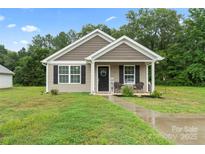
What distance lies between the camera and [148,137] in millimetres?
5789

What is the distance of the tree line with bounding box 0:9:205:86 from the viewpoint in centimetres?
3397

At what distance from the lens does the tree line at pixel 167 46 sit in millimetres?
33969

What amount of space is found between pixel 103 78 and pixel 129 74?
74.2 inches

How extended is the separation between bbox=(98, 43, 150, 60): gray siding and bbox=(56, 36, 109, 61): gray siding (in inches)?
111

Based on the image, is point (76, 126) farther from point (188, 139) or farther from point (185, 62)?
point (185, 62)

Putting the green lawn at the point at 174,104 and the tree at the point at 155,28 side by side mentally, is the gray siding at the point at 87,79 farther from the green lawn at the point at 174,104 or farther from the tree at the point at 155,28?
the tree at the point at 155,28

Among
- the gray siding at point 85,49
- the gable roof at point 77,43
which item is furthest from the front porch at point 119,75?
the gable roof at point 77,43

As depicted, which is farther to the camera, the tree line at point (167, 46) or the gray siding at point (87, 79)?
the tree line at point (167, 46)

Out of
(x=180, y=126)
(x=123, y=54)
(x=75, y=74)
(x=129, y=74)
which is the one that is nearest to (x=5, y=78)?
(x=75, y=74)

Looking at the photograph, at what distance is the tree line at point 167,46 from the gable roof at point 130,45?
59.0ft

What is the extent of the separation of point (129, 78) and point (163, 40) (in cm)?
2237

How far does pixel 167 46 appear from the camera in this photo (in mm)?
38062

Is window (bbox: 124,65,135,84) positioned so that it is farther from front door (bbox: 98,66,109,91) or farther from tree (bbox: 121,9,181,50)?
tree (bbox: 121,9,181,50)
